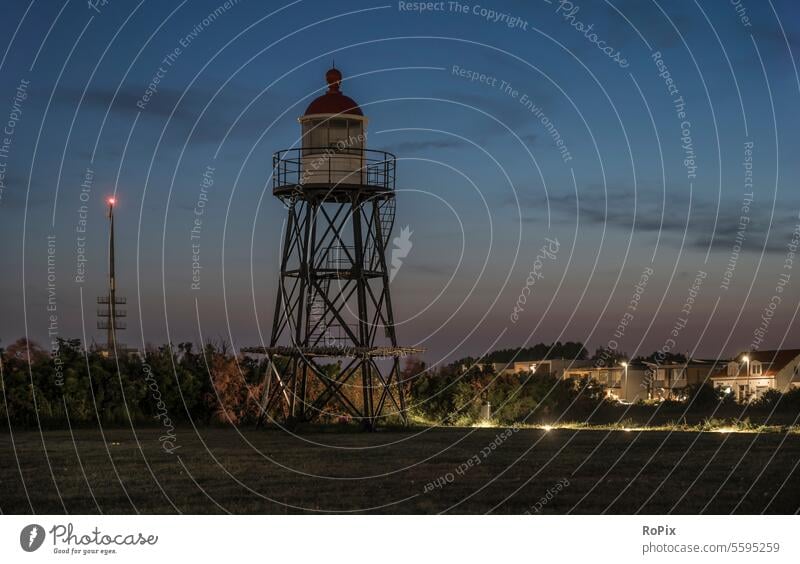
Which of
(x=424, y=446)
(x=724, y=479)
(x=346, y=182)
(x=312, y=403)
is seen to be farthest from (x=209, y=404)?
(x=724, y=479)

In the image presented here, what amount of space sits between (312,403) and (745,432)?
598 inches

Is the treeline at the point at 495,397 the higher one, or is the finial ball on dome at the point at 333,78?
the finial ball on dome at the point at 333,78

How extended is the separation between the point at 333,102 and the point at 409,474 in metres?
18.1

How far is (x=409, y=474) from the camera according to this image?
70.8 feet

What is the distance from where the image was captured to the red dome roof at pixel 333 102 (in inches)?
1439

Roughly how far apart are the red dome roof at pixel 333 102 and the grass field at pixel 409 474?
11.2 m

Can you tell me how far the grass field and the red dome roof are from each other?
1117cm

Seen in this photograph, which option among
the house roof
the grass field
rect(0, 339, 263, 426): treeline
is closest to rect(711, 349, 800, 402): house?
the house roof

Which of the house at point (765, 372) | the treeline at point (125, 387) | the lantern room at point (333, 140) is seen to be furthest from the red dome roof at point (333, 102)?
the house at point (765, 372)

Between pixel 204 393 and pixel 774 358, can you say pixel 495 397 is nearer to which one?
pixel 204 393

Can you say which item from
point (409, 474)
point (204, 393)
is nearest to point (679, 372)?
point (204, 393)

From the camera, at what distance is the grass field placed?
17.7 m

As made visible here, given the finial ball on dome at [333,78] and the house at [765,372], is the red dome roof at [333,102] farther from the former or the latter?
the house at [765,372]
